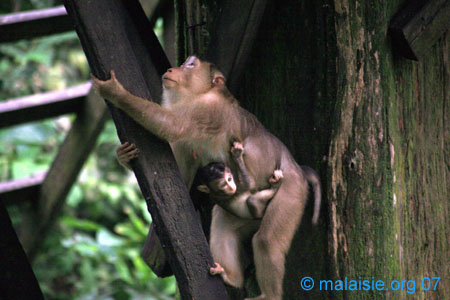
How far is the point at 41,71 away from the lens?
7.27 metres

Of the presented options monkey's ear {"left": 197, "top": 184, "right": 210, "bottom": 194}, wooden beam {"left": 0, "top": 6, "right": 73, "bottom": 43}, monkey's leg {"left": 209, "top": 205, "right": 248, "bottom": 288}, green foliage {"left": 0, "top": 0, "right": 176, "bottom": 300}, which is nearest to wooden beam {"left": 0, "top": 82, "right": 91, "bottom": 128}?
wooden beam {"left": 0, "top": 6, "right": 73, "bottom": 43}

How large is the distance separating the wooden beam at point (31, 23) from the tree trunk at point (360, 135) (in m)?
1.77

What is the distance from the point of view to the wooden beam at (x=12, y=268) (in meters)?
2.90

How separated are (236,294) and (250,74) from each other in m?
1.33

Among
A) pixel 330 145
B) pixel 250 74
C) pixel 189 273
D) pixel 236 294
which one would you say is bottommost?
pixel 236 294

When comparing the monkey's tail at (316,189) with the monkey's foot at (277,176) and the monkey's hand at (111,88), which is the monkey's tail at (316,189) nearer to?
the monkey's foot at (277,176)

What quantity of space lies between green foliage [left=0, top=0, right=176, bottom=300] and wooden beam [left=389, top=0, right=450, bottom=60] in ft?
11.9

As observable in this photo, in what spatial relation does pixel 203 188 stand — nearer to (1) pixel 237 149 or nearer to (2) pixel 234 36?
(1) pixel 237 149

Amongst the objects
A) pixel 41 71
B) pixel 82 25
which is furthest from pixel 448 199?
pixel 41 71

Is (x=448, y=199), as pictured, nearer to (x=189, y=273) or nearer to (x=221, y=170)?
(x=221, y=170)

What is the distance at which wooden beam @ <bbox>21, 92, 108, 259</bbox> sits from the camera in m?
4.54

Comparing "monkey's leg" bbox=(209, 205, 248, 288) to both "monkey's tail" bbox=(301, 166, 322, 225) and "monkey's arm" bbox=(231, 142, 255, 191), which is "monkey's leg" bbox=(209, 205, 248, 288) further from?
"monkey's tail" bbox=(301, 166, 322, 225)

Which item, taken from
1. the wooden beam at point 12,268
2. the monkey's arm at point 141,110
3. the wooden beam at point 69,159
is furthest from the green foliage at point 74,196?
the monkey's arm at point 141,110

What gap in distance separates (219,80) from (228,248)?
94 centimetres
